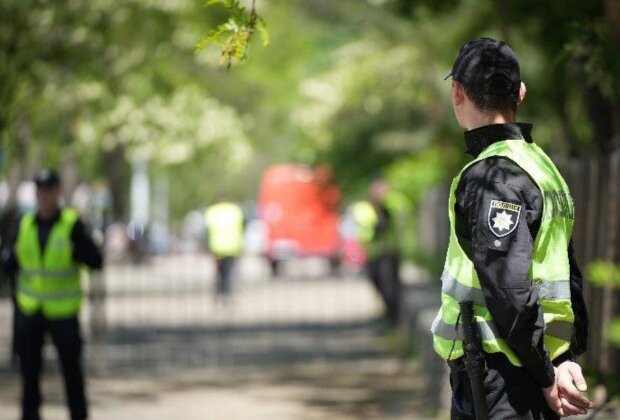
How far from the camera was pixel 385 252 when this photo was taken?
20609 mm

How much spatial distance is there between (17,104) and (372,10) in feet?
27.8

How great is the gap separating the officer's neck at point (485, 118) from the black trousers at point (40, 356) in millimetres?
6194

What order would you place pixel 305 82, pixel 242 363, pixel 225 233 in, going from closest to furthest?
pixel 242 363 → pixel 225 233 → pixel 305 82

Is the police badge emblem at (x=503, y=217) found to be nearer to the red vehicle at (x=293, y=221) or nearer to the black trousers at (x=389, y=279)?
the black trousers at (x=389, y=279)

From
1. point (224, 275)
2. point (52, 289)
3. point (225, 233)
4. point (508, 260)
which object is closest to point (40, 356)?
point (52, 289)

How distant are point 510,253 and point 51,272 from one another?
6459 mm

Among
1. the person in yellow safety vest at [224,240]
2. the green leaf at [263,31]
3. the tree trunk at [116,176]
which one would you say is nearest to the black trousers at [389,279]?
the person in yellow safety vest at [224,240]

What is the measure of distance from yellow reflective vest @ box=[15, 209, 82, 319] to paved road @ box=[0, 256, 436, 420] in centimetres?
235

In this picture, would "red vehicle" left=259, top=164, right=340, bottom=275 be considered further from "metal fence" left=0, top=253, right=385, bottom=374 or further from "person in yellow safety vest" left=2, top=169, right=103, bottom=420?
"person in yellow safety vest" left=2, top=169, right=103, bottom=420

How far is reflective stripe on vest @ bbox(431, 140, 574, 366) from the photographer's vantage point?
4422mm

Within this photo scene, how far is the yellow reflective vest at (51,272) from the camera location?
10.3 meters

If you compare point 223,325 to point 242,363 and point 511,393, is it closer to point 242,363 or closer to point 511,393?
point 242,363

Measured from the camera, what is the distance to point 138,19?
22062 millimetres

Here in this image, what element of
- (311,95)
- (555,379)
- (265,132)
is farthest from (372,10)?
(265,132)
